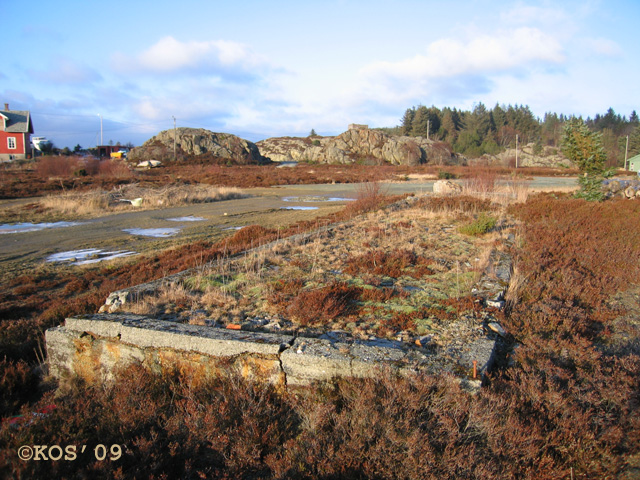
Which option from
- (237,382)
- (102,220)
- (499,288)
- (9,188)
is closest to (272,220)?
(102,220)

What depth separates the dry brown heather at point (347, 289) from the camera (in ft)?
15.0

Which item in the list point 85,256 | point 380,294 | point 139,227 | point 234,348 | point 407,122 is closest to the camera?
point 234,348

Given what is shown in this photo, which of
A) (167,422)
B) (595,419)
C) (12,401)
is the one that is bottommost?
(12,401)

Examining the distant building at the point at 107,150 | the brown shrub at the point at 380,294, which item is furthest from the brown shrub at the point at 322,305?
the distant building at the point at 107,150

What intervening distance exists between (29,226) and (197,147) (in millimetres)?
50614

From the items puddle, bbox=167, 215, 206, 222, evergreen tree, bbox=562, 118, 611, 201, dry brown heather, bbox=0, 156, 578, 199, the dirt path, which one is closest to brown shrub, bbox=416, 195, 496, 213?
evergreen tree, bbox=562, 118, 611, 201

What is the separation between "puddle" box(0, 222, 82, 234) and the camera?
14.9 m

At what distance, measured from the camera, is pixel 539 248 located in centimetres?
808

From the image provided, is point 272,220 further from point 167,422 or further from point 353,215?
point 167,422

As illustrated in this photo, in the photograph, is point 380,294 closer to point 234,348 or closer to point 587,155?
point 234,348

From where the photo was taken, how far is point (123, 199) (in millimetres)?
21844

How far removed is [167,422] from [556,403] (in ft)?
9.56

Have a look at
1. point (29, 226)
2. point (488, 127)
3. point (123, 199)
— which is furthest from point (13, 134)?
point (488, 127)

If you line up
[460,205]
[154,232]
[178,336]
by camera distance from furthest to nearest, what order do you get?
[154,232] < [460,205] < [178,336]
